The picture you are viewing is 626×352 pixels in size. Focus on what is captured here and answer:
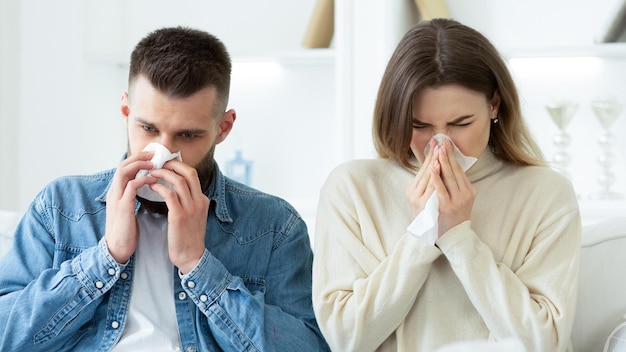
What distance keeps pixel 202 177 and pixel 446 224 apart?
21.5 inches

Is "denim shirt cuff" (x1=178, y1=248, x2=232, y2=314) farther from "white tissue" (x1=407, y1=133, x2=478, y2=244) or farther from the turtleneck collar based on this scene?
the turtleneck collar

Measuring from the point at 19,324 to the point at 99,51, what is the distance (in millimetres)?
1983

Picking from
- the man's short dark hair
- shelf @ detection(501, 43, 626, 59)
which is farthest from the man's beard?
shelf @ detection(501, 43, 626, 59)

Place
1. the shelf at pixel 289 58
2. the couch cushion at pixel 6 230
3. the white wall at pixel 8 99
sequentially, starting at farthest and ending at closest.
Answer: the white wall at pixel 8 99, the shelf at pixel 289 58, the couch cushion at pixel 6 230

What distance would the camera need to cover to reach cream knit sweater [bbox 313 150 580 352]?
193cm

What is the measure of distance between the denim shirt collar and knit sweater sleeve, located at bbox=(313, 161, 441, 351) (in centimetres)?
21

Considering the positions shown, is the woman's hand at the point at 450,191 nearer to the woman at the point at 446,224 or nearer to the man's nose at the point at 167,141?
the woman at the point at 446,224

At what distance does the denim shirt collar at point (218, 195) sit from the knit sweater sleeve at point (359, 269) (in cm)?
21

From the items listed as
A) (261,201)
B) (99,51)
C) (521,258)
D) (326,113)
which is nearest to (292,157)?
(326,113)

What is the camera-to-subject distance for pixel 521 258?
204 cm

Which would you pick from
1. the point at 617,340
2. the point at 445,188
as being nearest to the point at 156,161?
the point at 445,188

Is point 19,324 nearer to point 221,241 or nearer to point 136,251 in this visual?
Answer: point 136,251

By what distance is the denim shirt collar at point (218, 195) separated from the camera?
84.2 inches

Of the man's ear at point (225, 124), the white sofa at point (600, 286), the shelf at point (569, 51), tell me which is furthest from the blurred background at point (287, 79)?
the man's ear at point (225, 124)
